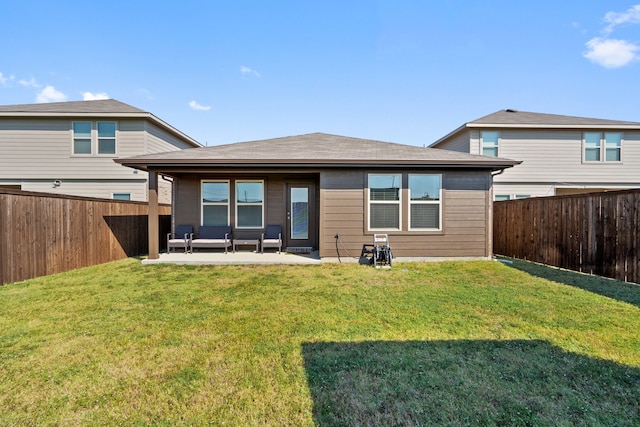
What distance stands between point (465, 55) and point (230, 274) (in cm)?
1106

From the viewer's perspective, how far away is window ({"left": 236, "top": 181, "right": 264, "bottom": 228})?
29.5 feet

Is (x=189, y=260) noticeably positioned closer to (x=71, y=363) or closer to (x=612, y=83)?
(x=71, y=363)

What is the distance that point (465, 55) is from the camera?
1055cm

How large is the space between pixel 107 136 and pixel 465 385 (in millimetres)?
13169

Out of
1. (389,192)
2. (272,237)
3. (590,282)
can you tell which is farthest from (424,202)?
(272,237)

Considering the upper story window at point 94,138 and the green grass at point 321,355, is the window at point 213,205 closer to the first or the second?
the green grass at point 321,355

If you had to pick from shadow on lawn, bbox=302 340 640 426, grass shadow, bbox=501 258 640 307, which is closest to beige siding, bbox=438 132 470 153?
grass shadow, bbox=501 258 640 307

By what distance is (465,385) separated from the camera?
2197 mm

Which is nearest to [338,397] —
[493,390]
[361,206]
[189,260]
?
[493,390]

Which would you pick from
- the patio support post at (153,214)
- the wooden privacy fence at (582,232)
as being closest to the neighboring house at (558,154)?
→ the wooden privacy fence at (582,232)

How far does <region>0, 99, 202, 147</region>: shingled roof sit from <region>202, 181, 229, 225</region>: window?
4.33m

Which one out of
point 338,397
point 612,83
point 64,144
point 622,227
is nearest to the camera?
point 338,397

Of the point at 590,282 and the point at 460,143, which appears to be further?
the point at 460,143

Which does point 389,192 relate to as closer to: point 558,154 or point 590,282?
point 590,282
